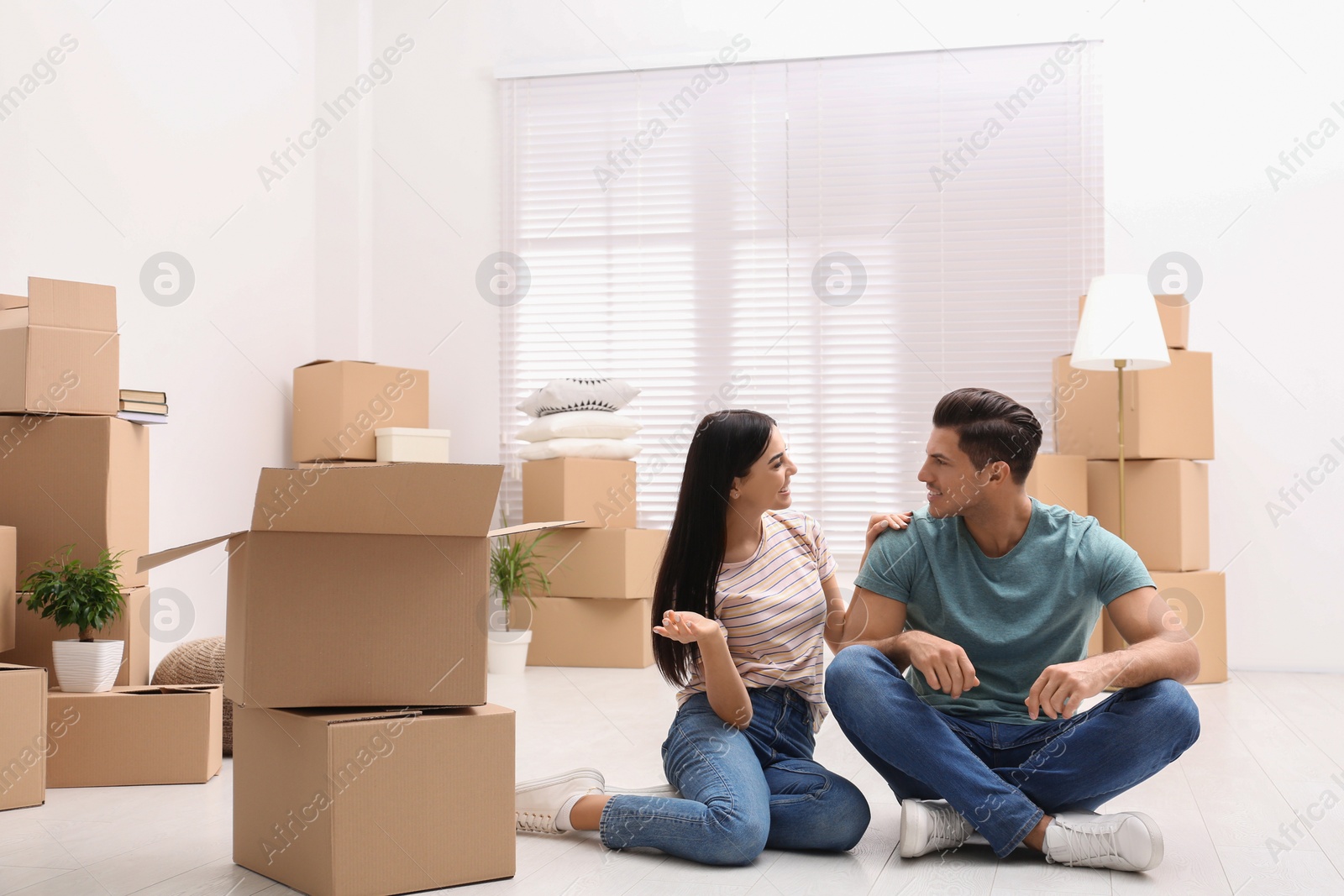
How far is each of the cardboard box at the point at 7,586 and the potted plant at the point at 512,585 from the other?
1768 millimetres

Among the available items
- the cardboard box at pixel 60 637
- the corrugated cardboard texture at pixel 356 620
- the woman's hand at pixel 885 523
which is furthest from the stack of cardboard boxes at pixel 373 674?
the cardboard box at pixel 60 637

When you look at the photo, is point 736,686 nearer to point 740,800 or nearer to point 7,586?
point 740,800

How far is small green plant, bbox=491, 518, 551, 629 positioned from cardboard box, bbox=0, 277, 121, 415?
1.71 m

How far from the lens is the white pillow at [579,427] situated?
421 cm

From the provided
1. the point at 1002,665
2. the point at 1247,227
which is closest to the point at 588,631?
the point at 1002,665

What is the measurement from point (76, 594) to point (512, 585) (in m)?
1.89

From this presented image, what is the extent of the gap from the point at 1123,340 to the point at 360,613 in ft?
8.94

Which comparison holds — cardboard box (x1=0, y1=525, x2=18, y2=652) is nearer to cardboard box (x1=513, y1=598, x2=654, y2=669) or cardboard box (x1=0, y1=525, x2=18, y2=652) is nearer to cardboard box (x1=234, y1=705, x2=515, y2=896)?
cardboard box (x1=234, y1=705, x2=515, y2=896)

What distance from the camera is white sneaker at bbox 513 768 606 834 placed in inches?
75.5

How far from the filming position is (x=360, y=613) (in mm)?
1598

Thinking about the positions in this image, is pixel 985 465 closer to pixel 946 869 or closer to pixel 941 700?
pixel 941 700

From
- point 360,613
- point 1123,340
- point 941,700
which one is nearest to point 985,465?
point 941,700

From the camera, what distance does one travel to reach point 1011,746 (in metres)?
1.80

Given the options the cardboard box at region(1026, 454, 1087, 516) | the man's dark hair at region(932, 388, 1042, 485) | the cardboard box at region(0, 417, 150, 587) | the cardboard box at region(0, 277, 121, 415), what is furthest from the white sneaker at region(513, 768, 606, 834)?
the cardboard box at region(1026, 454, 1087, 516)
